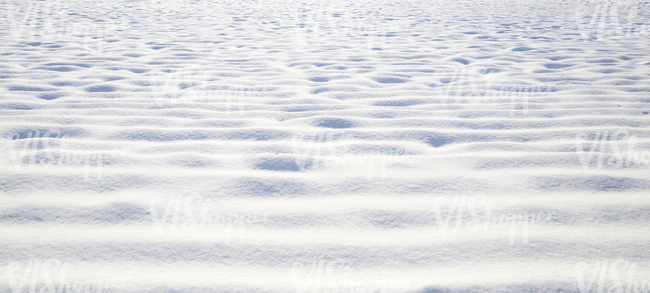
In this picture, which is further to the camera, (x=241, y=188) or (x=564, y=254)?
(x=241, y=188)

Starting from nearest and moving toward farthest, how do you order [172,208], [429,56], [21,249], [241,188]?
[21,249]
[172,208]
[241,188]
[429,56]

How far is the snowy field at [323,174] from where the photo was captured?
1.17 meters

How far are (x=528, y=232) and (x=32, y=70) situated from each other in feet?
12.0

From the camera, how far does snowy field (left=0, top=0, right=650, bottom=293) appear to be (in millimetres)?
1173

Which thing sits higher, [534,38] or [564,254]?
[534,38]

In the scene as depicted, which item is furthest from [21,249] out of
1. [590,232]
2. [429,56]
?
[429,56]

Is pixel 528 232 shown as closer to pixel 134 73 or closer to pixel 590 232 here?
pixel 590 232

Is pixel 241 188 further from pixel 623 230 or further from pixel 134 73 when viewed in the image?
pixel 134 73

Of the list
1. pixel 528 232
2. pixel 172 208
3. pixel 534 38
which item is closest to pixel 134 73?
pixel 172 208

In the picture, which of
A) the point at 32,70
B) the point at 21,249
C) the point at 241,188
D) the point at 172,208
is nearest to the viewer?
the point at 21,249

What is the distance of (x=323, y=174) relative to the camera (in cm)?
166

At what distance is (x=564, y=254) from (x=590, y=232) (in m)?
0.18

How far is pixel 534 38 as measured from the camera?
15.8ft

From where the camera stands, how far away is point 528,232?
1317 millimetres
